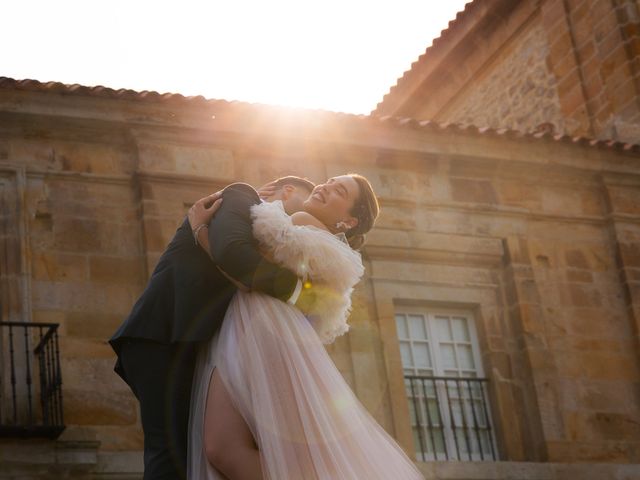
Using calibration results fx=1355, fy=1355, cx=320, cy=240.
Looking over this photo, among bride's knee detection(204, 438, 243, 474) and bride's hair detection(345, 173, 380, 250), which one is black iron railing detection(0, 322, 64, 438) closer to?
bride's hair detection(345, 173, 380, 250)

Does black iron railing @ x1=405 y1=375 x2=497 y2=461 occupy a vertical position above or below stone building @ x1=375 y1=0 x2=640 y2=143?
below

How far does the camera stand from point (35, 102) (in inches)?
466

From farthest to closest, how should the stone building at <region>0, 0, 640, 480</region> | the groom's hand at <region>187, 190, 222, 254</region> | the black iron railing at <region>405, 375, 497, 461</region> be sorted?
the black iron railing at <region>405, 375, 497, 461</region> → the stone building at <region>0, 0, 640, 480</region> → the groom's hand at <region>187, 190, 222, 254</region>

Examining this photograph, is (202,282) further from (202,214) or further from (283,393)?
(283,393)

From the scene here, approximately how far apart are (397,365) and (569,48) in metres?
6.31

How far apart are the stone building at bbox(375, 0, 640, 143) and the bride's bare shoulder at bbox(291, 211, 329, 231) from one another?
12.0m

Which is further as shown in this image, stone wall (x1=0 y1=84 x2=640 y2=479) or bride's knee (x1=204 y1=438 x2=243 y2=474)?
stone wall (x1=0 y1=84 x2=640 y2=479)

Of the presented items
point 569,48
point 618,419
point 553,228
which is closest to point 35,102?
point 553,228

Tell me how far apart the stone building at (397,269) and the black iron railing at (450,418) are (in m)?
0.02

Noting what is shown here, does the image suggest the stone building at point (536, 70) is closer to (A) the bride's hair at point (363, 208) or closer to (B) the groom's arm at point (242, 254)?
(A) the bride's hair at point (363, 208)

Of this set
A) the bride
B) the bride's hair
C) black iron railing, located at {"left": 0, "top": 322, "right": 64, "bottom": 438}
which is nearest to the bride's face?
the bride's hair

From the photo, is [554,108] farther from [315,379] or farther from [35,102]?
[315,379]

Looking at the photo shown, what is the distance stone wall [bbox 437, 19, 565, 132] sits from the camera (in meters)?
17.5

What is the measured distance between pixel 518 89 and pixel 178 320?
1448cm
